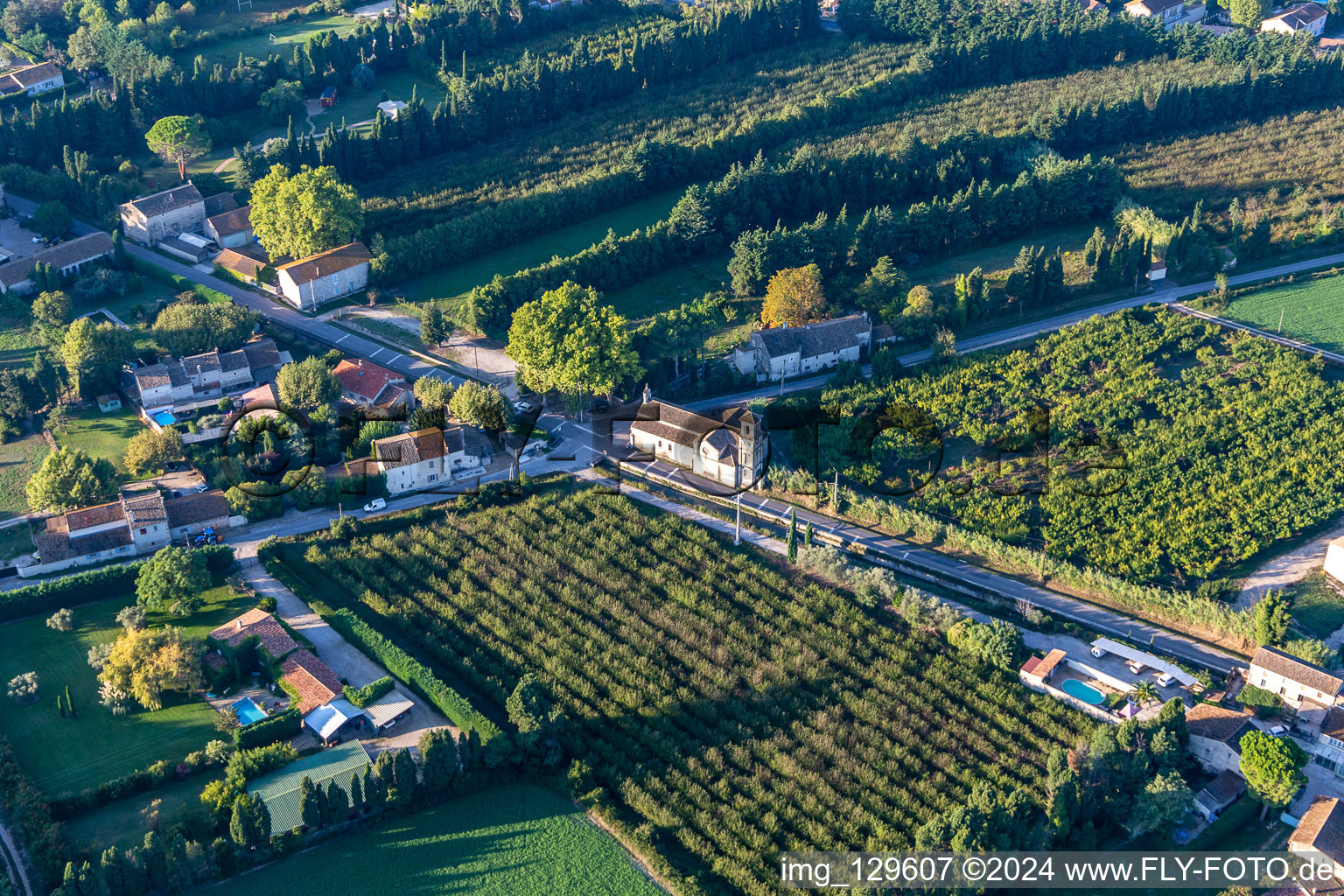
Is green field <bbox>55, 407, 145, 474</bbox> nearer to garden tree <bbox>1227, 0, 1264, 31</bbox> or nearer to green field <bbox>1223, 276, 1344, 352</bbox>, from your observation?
green field <bbox>1223, 276, 1344, 352</bbox>

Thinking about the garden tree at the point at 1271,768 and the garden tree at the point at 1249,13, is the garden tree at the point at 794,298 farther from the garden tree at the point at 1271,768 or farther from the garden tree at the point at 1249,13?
the garden tree at the point at 1249,13

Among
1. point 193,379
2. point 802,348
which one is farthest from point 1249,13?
point 193,379

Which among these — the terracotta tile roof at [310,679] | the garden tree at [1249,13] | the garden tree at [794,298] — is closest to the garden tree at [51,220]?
the terracotta tile roof at [310,679]

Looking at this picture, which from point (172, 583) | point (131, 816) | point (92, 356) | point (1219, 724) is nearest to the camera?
point (131, 816)

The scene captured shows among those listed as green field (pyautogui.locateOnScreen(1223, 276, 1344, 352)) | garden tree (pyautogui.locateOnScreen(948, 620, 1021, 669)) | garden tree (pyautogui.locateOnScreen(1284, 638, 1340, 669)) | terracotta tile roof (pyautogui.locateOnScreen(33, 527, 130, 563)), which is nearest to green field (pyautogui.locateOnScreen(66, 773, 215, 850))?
terracotta tile roof (pyautogui.locateOnScreen(33, 527, 130, 563))

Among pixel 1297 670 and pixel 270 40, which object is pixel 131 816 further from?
pixel 270 40

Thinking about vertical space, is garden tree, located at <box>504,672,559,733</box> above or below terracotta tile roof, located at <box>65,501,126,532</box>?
below
